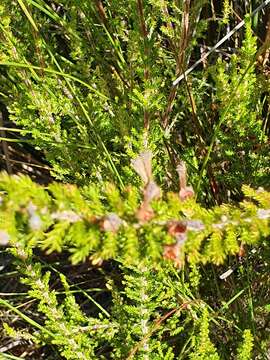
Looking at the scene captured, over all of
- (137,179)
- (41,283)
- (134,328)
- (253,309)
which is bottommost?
(253,309)

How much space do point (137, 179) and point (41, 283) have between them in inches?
11.2

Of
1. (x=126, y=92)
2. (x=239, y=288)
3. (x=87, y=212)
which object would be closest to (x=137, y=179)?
(x=126, y=92)

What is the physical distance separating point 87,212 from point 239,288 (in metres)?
0.89

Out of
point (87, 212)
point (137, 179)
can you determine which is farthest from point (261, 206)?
point (137, 179)

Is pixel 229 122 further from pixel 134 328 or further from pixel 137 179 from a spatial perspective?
pixel 134 328

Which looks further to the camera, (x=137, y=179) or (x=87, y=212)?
(x=137, y=179)

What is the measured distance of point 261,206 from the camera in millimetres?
575

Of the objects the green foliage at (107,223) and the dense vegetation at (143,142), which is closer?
the green foliage at (107,223)

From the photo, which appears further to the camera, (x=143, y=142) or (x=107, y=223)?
(x=143, y=142)

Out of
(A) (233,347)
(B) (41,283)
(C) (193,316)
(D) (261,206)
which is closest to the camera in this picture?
(D) (261,206)

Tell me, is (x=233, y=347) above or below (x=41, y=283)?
below

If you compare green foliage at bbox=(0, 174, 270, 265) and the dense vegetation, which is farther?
the dense vegetation

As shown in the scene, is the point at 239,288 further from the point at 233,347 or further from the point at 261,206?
the point at 261,206

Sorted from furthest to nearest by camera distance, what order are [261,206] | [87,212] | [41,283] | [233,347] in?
[233,347], [41,283], [261,206], [87,212]
